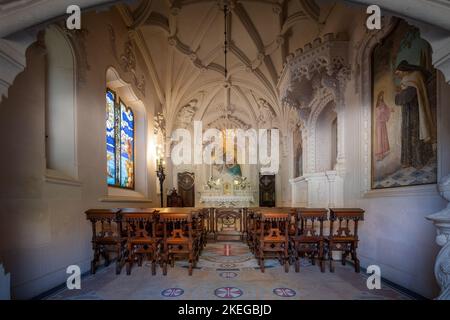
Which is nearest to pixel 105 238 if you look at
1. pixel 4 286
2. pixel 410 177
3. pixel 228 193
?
pixel 4 286

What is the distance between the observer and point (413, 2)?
175cm

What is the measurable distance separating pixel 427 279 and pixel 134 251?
4.18 metres

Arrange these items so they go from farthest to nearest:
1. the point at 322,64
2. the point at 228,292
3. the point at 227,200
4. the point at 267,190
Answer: the point at 267,190 < the point at 227,200 < the point at 322,64 < the point at 228,292

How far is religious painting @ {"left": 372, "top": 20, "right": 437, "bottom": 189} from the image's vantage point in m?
3.05

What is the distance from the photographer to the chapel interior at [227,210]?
282cm

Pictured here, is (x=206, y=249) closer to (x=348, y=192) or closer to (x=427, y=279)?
(x=348, y=192)

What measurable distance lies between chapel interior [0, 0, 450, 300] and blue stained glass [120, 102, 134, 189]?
3.5 inches

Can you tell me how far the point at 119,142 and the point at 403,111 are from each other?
6327 mm

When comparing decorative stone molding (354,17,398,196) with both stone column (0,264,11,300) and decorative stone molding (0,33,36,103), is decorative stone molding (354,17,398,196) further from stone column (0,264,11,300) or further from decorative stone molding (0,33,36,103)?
stone column (0,264,11,300)

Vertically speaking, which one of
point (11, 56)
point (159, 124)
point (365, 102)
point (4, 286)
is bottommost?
point (4, 286)

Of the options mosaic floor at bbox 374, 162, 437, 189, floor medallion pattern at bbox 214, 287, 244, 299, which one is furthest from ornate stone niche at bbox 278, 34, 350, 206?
floor medallion pattern at bbox 214, 287, 244, 299

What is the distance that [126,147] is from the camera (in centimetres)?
728

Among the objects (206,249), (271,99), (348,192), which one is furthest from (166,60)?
(348,192)

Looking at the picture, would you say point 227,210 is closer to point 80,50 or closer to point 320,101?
point 320,101
